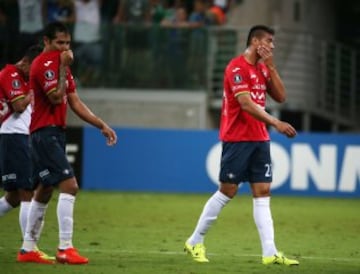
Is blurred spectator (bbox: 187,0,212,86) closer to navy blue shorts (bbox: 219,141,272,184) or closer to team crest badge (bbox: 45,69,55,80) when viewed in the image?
navy blue shorts (bbox: 219,141,272,184)

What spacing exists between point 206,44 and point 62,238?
1458 centimetres

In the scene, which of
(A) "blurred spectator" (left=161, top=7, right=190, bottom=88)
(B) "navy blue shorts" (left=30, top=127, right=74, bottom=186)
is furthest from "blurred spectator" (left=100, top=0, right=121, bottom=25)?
(B) "navy blue shorts" (left=30, top=127, right=74, bottom=186)

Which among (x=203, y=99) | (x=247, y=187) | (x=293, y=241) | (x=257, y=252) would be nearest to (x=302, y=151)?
(x=247, y=187)

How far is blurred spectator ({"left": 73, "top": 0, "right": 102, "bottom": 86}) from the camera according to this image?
83.1ft

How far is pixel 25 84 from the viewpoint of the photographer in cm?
1268

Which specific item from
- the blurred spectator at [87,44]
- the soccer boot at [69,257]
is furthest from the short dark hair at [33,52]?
the blurred spectator at [87,44]

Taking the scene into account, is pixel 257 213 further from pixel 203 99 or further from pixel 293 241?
pixel 203 99

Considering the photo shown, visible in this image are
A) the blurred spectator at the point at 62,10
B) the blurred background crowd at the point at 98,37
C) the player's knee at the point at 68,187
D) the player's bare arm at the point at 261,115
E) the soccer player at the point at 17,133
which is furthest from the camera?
the blurred spectator at the point at 62,10

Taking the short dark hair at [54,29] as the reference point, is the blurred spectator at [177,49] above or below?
below

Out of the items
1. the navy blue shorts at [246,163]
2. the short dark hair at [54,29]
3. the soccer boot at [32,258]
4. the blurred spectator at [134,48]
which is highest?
the short dark hair at [54,29]

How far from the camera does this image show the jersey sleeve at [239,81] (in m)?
11.7

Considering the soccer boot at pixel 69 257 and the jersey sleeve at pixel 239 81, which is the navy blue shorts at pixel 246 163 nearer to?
the jersey sleeve at pixel 239 81

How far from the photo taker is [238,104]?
11.9m

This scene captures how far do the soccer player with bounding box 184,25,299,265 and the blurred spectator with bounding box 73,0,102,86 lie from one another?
13656mm
